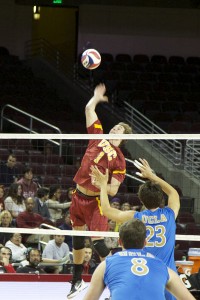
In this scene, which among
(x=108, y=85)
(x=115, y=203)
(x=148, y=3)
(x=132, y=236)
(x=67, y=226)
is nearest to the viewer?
(x=132, y=236)

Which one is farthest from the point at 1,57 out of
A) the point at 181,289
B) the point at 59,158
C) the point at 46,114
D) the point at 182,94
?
the point at 181,289

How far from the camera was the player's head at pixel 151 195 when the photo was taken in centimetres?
819

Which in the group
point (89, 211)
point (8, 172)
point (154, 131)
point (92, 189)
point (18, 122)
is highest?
point (18, 122)

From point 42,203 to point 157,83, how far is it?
34.0ft

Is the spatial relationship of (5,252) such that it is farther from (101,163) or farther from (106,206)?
(106,206)

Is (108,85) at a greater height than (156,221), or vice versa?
(108,85)

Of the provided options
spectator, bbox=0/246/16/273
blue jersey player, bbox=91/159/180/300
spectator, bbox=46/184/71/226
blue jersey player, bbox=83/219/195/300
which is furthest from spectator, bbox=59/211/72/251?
blue jersey player, bbox=83/219/195/300

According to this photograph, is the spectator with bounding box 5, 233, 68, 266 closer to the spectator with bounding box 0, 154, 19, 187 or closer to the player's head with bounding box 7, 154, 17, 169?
the spectator with bounding box 0, 154, 19, 187

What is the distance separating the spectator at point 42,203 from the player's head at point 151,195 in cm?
655

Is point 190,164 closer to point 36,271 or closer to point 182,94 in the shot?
point 182,94

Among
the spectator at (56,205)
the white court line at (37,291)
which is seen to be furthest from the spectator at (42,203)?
the white court line at (37,291)

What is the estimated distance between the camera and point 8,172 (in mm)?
15930

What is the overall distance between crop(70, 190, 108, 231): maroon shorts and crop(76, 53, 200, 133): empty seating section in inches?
456

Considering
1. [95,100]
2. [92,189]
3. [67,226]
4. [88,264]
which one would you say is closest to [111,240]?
[67,226]
